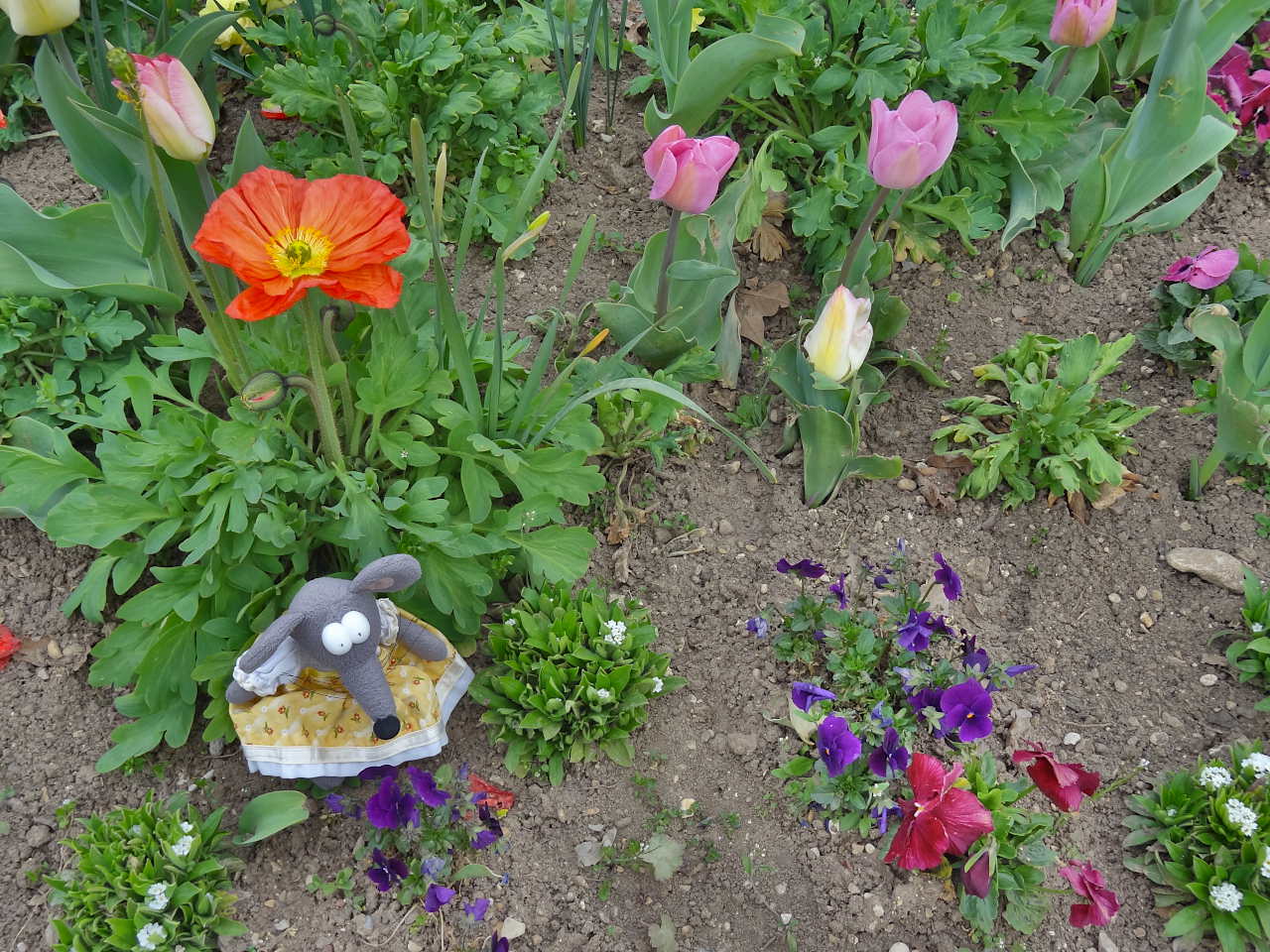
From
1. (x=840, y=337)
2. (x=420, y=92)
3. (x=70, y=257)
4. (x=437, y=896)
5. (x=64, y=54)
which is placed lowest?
(x=437, y=896)

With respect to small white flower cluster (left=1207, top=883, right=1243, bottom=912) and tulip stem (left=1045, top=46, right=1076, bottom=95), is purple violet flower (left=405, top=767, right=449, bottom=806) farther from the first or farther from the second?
tulip stem (left=1045, top=46, right=1076, bottom=95)

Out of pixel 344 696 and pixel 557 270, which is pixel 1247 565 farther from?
pixel 344 696

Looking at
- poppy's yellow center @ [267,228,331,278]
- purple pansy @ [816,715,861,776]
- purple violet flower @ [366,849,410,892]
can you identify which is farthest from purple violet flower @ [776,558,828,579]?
poppy's yellow center @ [267,228,331,278]

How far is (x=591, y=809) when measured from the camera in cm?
168

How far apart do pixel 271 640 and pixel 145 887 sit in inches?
16.5

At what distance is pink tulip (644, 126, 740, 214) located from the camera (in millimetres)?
1642

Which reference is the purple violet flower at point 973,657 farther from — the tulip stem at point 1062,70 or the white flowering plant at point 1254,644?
the tulip stem at point 1062,70

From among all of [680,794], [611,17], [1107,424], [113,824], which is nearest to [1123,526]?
[1107,424]

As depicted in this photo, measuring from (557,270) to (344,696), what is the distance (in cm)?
104

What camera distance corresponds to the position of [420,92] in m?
2.01

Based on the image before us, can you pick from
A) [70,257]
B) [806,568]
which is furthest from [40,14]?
[806,568]

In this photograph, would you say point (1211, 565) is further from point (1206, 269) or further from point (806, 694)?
point (806, 694)

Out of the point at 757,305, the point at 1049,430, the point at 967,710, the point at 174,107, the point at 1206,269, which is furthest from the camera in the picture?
the point at 757,305

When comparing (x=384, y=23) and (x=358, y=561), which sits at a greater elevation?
(x=384, y=23)
